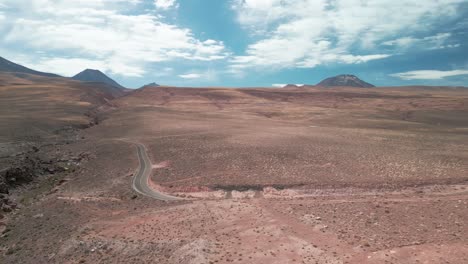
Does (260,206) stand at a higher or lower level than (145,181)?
higher

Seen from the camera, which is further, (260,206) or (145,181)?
(145,181)

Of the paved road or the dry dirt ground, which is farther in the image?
the paved road

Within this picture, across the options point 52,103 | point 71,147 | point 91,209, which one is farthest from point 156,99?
point 91,209

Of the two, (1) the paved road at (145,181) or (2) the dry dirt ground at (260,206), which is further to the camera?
(1) the paved road at (145,181)
